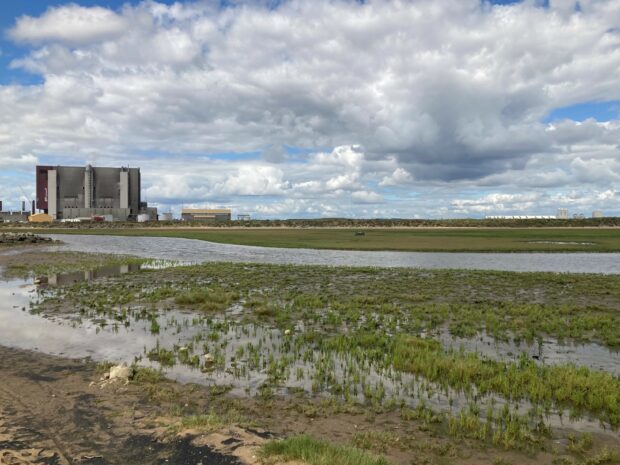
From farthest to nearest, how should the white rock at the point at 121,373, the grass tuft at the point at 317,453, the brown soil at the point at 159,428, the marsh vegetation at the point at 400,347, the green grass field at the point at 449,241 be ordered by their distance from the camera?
the green grass field at the point at 449,241 < the white rock at the point at 121,373 < the marsh vegetation at the point at 400,347 < the brown soil at the point at 159,428 < the grass tuft at the point at 317,453

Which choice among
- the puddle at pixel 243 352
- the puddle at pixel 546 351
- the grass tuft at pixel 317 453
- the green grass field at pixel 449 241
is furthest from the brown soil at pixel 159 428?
the green grass field at pixel 449 241

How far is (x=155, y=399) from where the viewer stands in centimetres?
1112

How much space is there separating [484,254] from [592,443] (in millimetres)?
55516

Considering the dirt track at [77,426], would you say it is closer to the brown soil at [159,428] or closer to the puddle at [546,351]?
the brown soil at [159,428]

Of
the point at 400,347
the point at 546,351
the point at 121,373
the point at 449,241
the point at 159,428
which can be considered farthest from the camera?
the point at 449,241

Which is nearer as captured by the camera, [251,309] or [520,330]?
[520,330]

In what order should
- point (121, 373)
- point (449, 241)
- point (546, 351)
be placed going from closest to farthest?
point (121, 373)
point (546, 351)
point (449, 241)

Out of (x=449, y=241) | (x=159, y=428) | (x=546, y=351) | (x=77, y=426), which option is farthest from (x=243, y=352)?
(x=449, y=241)

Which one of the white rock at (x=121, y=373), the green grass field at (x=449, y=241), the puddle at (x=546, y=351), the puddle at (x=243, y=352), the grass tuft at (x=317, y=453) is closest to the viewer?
the grass tuft at (x=317, y=453)

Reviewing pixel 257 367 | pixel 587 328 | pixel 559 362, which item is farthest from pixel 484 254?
pixel 257 367

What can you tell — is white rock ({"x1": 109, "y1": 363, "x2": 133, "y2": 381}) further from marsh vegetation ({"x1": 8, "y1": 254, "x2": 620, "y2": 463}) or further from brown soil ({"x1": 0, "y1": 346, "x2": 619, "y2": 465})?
marsh vegetation ({"x1": 8, "y1": 254, "x2": 620, "y2": 463})

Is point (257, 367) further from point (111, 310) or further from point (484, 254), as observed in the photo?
point (484, 254)

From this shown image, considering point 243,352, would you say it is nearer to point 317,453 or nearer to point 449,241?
point 317,453

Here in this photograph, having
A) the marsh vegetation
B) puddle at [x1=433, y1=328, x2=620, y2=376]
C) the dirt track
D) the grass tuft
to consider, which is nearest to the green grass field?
the marsh vegetation
